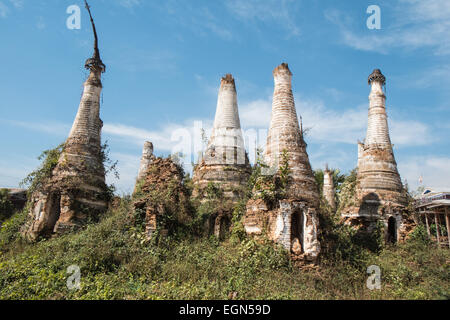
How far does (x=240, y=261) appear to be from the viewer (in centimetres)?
966

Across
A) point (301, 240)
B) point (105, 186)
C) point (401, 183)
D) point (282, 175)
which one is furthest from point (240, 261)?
point (401, 183)

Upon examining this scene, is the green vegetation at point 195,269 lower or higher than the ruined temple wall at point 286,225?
lower

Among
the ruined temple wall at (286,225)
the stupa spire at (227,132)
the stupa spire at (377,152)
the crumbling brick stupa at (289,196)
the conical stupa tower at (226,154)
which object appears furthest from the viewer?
the stupa spire at (227,132)

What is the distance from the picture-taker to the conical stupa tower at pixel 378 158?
15.0 metres

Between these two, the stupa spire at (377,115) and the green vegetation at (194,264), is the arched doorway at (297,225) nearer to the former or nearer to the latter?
the green vegetation at (194,264)

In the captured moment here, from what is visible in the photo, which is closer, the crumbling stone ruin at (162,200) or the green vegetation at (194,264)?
the green vegetation at (194,264)

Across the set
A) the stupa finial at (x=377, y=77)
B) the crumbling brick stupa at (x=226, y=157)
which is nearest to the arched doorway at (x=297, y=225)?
the crumbling brick stupa at (x=226, y=157)

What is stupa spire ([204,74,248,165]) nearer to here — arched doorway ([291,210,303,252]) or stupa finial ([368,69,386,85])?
arched doorway ([291,210,303,252])

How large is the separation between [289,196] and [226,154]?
200 inches

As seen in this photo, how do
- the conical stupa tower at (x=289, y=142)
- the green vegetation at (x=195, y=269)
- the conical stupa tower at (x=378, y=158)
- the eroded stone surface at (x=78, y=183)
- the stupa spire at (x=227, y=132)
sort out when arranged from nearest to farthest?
the green vegetation at (x=195, y=269)
the conical stupa tower at (x=289, y=142)
the eroded stone surface at (x=78, y=183)
the conical stupa tower at (x=378, y=158)
the stupa spire at (x=227, y=132)

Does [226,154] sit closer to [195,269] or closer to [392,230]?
[195,269]

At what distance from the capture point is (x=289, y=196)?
1080 centimetres
